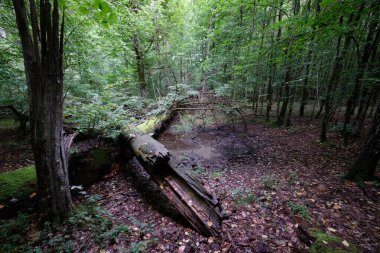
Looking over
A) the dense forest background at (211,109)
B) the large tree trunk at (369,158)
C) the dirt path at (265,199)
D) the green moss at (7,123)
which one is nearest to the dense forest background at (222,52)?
the dense forest background at (211,109)

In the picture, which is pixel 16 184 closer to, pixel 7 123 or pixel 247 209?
pixel 247 209

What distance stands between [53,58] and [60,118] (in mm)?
972

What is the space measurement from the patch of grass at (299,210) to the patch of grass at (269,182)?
72 centimetres

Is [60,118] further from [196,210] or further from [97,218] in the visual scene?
[196,210]

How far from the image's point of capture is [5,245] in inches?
98.6

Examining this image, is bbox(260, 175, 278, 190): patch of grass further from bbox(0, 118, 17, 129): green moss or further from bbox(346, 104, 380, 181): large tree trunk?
bbox(0, 118, 17, 129): green moss

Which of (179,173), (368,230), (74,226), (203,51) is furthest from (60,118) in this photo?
(203,51)

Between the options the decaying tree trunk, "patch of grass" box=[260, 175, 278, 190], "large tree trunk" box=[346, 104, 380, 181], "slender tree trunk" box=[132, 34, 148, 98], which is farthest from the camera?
"slender tree trunk" box=[132, 34, 148, 98]

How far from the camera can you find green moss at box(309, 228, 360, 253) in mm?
2379

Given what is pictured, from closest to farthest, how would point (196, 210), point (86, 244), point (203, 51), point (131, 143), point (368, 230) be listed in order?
1. point (86, 244)
2. point (368, 230)
3. point (196, 210)
4. point (131, 143)
5. point (203, 51)

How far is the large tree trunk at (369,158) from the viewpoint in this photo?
379 cm

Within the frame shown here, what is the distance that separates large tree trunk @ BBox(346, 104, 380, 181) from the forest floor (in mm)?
228

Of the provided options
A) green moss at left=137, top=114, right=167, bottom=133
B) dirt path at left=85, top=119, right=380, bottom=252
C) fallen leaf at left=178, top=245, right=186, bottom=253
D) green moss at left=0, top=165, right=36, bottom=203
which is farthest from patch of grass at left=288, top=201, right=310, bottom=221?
green moss at left=0, top=165, right=36, bottom=203

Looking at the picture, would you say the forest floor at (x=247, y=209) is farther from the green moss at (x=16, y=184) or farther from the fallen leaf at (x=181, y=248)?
the green moss at (x=16, y=184)
